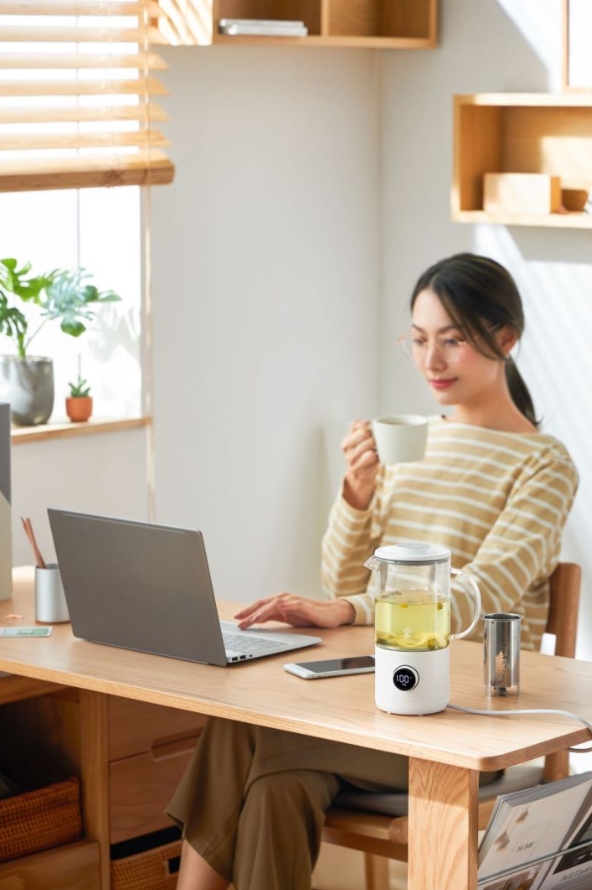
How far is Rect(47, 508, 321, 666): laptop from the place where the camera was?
7.38ft

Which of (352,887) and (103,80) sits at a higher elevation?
(103,80)

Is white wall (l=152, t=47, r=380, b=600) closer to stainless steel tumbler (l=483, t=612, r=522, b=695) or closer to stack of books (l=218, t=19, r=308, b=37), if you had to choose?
stack of books (l=218, t=19, r=308, b=37)

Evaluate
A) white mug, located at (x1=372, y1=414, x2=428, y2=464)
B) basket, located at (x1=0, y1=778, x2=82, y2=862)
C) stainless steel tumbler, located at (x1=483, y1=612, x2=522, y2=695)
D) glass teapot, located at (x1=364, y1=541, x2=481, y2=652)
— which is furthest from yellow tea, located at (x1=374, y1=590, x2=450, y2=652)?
basket, located at (x1=0, y1=778, x2=82, y2=862)

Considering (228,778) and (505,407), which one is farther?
(505,407)

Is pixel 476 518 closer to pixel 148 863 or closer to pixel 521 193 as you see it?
pixel 148 863

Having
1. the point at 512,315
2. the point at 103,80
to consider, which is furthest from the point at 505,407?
the point at 103,80

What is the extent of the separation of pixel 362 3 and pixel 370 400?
3.45ft

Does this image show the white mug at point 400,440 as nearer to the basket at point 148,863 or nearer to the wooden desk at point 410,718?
the wooden desk at point 410,718

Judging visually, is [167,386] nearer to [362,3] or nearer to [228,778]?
[362,3]

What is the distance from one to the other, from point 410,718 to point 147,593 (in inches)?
20.2

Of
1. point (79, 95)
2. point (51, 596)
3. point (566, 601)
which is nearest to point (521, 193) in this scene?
point (79, 95)

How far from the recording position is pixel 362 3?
3.89 meters

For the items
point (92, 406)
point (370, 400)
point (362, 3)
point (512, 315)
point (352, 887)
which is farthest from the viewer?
point (370, 400)

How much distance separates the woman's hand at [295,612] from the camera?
8.06 ft
